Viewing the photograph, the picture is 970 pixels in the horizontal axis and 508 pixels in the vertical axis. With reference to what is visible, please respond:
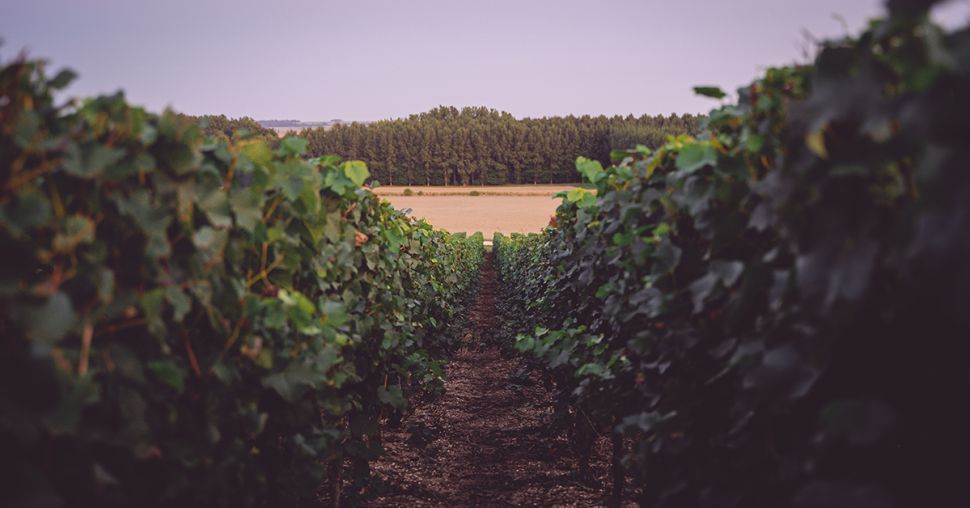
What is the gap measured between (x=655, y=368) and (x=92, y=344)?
2146 millimetres

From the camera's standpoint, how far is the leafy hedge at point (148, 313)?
51.0 inches

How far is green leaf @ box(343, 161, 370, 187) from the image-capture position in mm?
3586

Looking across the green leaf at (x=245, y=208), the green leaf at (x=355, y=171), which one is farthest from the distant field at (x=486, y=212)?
the green leaf at (x=245, y=208)

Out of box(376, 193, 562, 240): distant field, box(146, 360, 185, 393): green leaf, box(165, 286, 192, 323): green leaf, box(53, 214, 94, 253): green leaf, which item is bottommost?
box(376, 193, 562, 240): distant field

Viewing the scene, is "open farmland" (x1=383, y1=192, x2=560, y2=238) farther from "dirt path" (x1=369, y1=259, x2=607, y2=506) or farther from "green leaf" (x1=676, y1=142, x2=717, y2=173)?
"green leaf" (x1=676, y1=142, x2=717, y2=173)

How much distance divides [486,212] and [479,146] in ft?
181

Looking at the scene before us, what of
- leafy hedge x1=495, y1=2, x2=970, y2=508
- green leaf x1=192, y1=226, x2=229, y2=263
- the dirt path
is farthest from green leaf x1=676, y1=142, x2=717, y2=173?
the dirt path

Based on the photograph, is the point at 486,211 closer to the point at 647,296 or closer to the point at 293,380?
the point at 647,296

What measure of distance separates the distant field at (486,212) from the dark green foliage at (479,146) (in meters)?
32.0

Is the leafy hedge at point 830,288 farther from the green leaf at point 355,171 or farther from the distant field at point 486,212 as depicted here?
the distant field at point 486,212

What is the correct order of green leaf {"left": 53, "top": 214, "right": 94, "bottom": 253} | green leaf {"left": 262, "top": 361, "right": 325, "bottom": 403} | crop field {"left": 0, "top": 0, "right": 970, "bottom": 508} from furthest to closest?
1. green leaf {"left": 262, "top": 361, "right": 325, "bottom": 403}
2. green leaf {"left": 53, "top": 214, "right": 94, "bottom": 253}
3. crop field {"left": 0, "top": 0, "right": 970, "bottom": 508}

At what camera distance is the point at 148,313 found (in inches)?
63.1

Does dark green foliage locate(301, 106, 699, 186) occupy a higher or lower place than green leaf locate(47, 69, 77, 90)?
higher

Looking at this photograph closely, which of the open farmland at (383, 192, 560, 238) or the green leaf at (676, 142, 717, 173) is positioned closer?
the green leaf at (676, 142, 717, 173)
